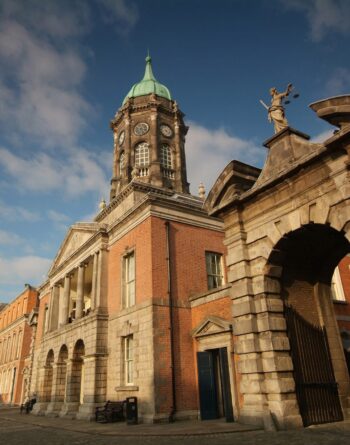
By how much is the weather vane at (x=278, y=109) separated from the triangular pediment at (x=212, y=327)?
6.81 metres

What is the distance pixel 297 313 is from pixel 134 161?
71.7 feet

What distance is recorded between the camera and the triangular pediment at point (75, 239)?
2105 centimetres

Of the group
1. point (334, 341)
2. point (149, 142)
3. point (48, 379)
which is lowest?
point (334, 341)

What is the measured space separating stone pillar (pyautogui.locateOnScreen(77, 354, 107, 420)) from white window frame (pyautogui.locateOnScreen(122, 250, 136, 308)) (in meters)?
2.76

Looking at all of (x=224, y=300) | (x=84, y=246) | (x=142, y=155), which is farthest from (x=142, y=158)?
(x=224, y=300)

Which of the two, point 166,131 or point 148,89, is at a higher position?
point 148,89

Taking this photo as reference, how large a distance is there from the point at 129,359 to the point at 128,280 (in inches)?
138

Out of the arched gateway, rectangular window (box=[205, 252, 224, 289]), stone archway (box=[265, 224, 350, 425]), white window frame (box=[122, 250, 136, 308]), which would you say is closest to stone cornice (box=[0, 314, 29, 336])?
white window frame (box=[122, 250, 136, 308])

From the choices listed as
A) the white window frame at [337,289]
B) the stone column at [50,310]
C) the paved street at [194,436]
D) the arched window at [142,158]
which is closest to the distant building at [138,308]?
the stone column at [50,310]

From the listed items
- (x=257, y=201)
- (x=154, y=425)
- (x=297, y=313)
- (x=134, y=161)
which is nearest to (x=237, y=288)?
(x=297, y=313)

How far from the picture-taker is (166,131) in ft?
103

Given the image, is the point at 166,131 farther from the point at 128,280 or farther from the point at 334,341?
the point at 334,341

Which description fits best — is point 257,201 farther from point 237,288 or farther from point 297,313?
point 297,313

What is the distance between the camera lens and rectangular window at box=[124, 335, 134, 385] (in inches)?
625
